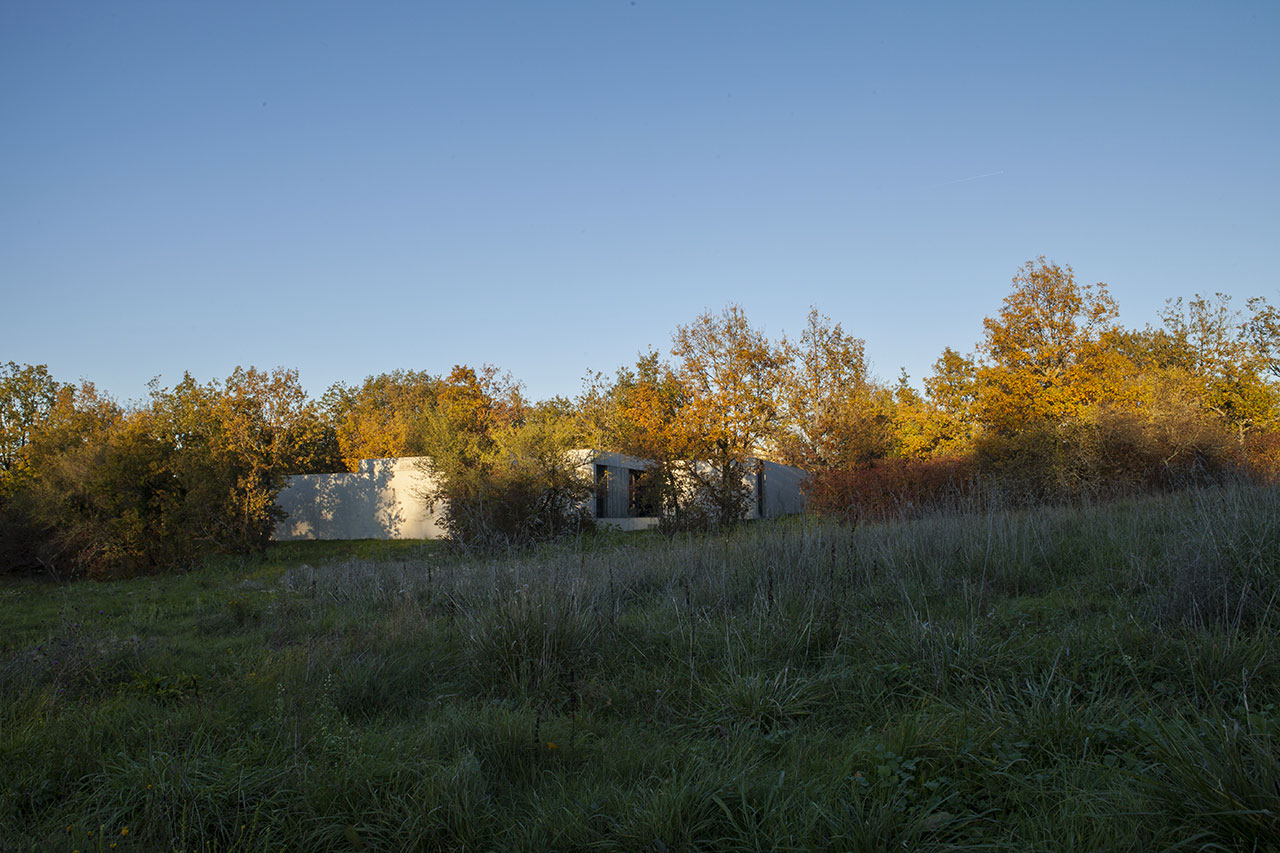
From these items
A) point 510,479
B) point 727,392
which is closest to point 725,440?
point 727,392

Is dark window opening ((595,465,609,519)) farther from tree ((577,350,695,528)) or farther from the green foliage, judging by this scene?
the green foliage

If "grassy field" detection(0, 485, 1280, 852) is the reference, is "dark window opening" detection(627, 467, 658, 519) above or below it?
above

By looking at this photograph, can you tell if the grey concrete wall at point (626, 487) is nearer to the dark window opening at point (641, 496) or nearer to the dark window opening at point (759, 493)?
the dark window opening at point (759, 493)

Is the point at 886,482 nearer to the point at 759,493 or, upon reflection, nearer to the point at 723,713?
the point at 759,493

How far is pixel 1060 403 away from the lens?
18609mm

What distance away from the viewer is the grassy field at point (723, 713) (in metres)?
2.45

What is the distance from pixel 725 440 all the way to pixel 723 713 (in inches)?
644

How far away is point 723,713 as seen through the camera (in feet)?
11.6

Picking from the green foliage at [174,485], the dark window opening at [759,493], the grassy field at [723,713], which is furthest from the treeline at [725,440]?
the grassy field at [723,713]

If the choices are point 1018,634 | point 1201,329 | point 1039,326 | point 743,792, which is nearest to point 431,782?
point 743,792

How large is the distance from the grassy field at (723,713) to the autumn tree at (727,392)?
13.2 m

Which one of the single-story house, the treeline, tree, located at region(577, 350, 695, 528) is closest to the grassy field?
the treeline

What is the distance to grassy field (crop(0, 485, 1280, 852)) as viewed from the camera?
8.05ft

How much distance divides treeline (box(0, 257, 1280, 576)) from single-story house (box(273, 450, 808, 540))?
Result: 1335mm
